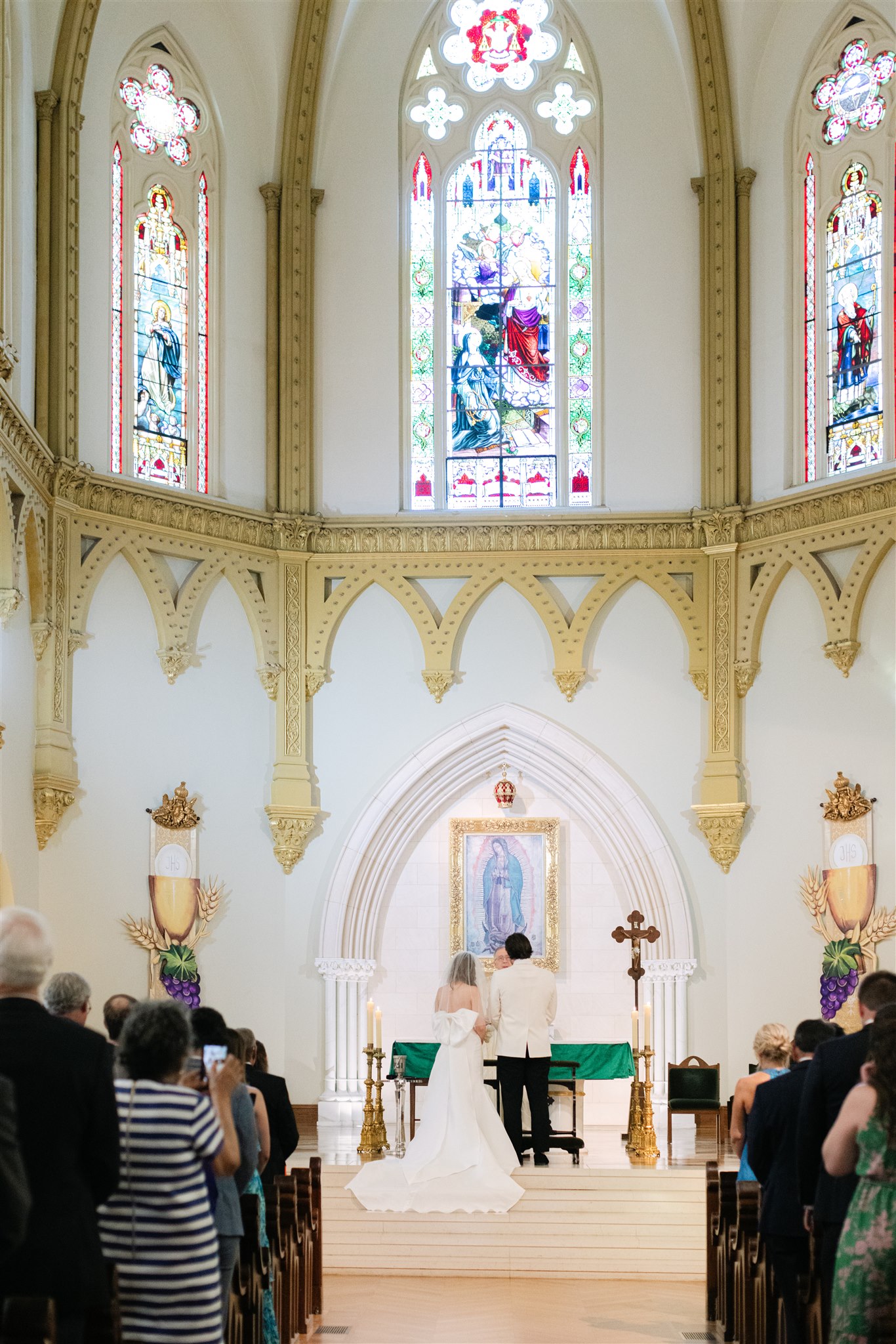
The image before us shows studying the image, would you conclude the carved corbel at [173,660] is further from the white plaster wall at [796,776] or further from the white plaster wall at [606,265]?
the white plaster wall at [796,776]

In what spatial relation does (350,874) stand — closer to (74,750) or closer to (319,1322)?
(74,750)

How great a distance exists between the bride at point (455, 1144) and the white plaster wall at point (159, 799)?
10.4ft

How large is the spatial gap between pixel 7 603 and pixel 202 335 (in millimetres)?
4325

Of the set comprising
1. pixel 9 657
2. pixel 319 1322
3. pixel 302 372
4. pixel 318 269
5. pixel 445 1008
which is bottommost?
pixel 319 1322

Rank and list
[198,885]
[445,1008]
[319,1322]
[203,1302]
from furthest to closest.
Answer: [198,885] < [445,1008] < [319,1322] < [203,1302]

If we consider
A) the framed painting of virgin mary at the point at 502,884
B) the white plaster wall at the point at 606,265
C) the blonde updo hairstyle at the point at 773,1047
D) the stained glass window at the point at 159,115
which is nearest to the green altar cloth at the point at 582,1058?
the framed painting of virgin mary at the point at 502,884

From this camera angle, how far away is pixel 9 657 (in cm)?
1265

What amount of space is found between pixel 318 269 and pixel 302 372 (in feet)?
3.48

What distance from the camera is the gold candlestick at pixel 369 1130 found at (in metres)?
12.8

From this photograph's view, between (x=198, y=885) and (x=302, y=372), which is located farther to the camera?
(x=302, y=372)

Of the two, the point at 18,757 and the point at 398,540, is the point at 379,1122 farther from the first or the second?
the point at 398,540

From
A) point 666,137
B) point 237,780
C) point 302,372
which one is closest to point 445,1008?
point 237,780

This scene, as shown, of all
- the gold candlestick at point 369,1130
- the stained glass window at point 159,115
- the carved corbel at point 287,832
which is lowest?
the gold candlestick at point 369,1130

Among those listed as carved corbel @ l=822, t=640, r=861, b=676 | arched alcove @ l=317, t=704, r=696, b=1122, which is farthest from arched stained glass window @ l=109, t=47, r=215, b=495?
Result: carved corbel @ l=822, t=640, r=861, b=676
